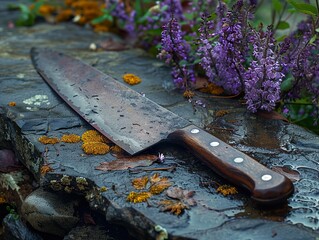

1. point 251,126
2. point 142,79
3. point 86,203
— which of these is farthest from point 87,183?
point 142,79

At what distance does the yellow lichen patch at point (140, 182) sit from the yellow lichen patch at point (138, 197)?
54mm

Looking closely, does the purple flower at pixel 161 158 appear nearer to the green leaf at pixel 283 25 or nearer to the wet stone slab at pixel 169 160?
the wet stone slab at pixel 169 160

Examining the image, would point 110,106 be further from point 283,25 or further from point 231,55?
point 283,25

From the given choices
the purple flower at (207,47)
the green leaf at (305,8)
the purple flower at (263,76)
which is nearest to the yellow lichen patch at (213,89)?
the purple flower at (207,47)

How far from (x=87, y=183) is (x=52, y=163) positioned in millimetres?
223

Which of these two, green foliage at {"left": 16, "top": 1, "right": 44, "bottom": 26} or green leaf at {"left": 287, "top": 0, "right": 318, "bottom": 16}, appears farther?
green foliage at {"left": 16, "top": 1, "right": 44, "bottom": 26}

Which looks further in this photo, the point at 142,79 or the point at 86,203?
the point at 142,79

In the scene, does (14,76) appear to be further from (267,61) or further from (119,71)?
(267,61)

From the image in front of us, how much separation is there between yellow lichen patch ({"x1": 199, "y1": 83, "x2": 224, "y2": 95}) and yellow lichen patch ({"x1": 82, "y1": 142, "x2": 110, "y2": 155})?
2.74 ft

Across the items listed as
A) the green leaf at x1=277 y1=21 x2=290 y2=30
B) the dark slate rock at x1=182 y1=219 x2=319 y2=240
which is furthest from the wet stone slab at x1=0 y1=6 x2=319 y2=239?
the green leaf at x1=277 y1=21 x2=290 y2=30

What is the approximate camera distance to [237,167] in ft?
6.72

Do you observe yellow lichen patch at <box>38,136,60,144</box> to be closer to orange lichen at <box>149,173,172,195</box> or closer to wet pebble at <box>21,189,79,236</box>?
wet pebble at <box>21,189,79,236</box>

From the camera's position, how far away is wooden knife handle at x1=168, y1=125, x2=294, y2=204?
1929mm

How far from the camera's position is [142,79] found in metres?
3.25
